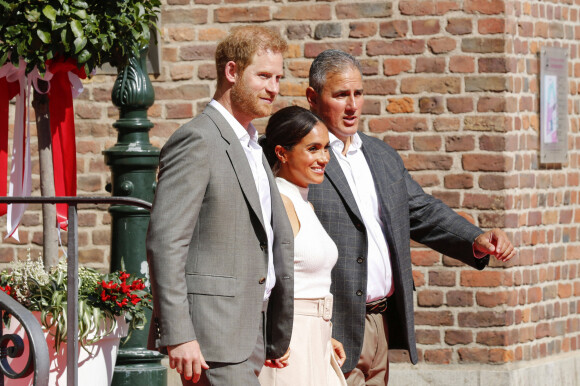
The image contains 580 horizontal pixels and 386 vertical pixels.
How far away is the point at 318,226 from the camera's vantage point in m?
4.36

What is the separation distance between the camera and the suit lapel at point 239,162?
3746 mm

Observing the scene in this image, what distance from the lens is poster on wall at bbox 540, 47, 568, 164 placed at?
7504mm

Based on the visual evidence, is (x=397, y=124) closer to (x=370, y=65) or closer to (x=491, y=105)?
(x=370, y=65)

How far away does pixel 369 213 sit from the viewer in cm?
477

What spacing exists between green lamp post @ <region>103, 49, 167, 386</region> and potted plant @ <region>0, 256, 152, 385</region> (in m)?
0.54

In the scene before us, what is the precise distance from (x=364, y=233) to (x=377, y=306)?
0.33 m

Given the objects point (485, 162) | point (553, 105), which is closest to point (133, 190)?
point (485, 162)

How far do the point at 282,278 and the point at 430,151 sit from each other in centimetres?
344

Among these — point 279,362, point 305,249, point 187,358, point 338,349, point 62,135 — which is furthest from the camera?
point 62,135

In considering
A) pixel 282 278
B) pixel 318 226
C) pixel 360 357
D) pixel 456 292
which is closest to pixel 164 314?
pixel 282 278

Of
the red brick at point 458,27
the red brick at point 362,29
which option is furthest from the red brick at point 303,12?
the red brick at point 458,27

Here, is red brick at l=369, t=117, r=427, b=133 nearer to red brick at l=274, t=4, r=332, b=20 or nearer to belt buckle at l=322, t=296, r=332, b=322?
red brick at l=274, t=4, r=332, b=20

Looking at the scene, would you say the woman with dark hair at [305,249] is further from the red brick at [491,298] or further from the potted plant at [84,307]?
the red brick at [491,298]

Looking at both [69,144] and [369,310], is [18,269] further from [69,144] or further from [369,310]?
[369,310]
